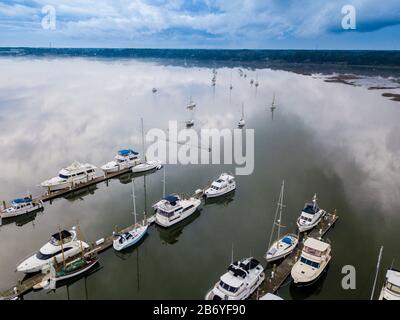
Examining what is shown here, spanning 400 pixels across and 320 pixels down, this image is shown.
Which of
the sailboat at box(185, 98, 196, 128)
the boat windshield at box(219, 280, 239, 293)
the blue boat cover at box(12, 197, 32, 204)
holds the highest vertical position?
the sailboat at box(185, 98, 196, 128)

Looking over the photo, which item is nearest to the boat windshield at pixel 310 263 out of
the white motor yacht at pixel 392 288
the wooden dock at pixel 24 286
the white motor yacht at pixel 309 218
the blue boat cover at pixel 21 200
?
the white motor yacht at pixel 392 288

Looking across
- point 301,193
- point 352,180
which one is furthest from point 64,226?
point 352,180

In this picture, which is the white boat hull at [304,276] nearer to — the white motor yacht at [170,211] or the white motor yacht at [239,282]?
the white motor yacht at [239,282]

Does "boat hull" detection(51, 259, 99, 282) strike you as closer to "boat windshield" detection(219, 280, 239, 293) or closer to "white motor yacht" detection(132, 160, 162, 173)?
"boat windshield" detection(219, 280, 239, 293)

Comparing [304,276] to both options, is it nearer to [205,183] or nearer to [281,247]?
[281,247]

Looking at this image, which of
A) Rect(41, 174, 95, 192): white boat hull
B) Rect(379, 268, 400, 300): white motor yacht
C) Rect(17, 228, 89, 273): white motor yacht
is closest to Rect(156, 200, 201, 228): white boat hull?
Rect(17, 228, 89, 273): white motor yacht
